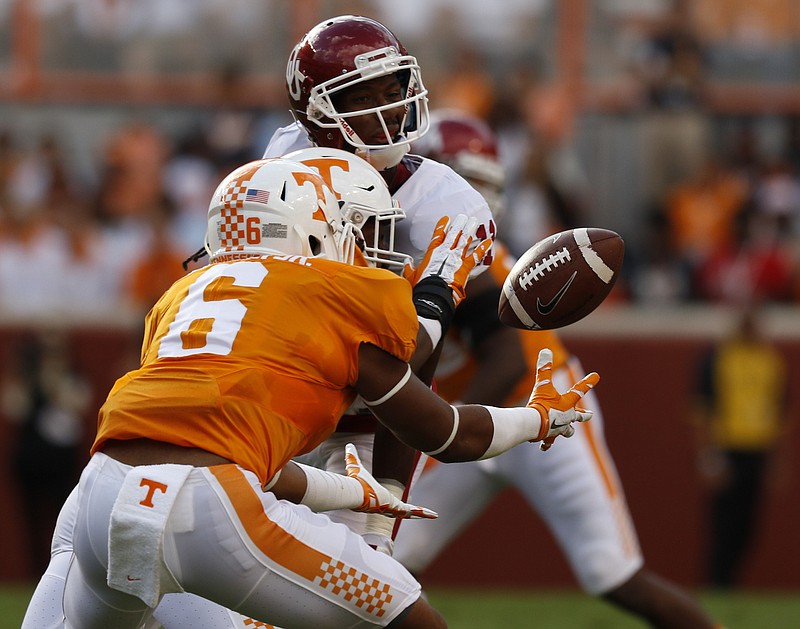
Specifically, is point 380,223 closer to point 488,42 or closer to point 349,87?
point 349,87

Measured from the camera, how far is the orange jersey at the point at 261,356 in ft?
10.3

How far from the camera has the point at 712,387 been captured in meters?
8.98

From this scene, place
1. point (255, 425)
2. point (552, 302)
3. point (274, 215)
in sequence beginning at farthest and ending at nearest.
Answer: point (552, 302) → point (274, 215) → point (255, 425)

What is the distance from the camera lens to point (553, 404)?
351 cm

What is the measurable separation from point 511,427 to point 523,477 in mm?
1757

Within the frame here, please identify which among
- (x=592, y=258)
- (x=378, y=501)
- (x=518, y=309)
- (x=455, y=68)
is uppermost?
(x=592, y=258)

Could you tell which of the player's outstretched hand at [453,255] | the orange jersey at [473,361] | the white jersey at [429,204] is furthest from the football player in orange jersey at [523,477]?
the player's outstretched hand at [453,255]

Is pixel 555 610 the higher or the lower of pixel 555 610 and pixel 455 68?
the lower

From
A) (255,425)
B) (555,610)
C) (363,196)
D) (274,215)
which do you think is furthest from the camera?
(555,610)

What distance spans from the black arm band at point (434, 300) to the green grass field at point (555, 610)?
11.4ft

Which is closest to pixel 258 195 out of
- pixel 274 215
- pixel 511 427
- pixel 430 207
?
pixel 274 215

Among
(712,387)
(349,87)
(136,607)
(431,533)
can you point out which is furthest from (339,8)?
(136,607)

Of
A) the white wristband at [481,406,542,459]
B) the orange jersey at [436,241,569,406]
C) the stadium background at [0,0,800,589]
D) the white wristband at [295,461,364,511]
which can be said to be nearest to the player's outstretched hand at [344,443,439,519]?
the white wristband at [295,461,364,511]

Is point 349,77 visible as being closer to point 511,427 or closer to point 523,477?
point 511,427
